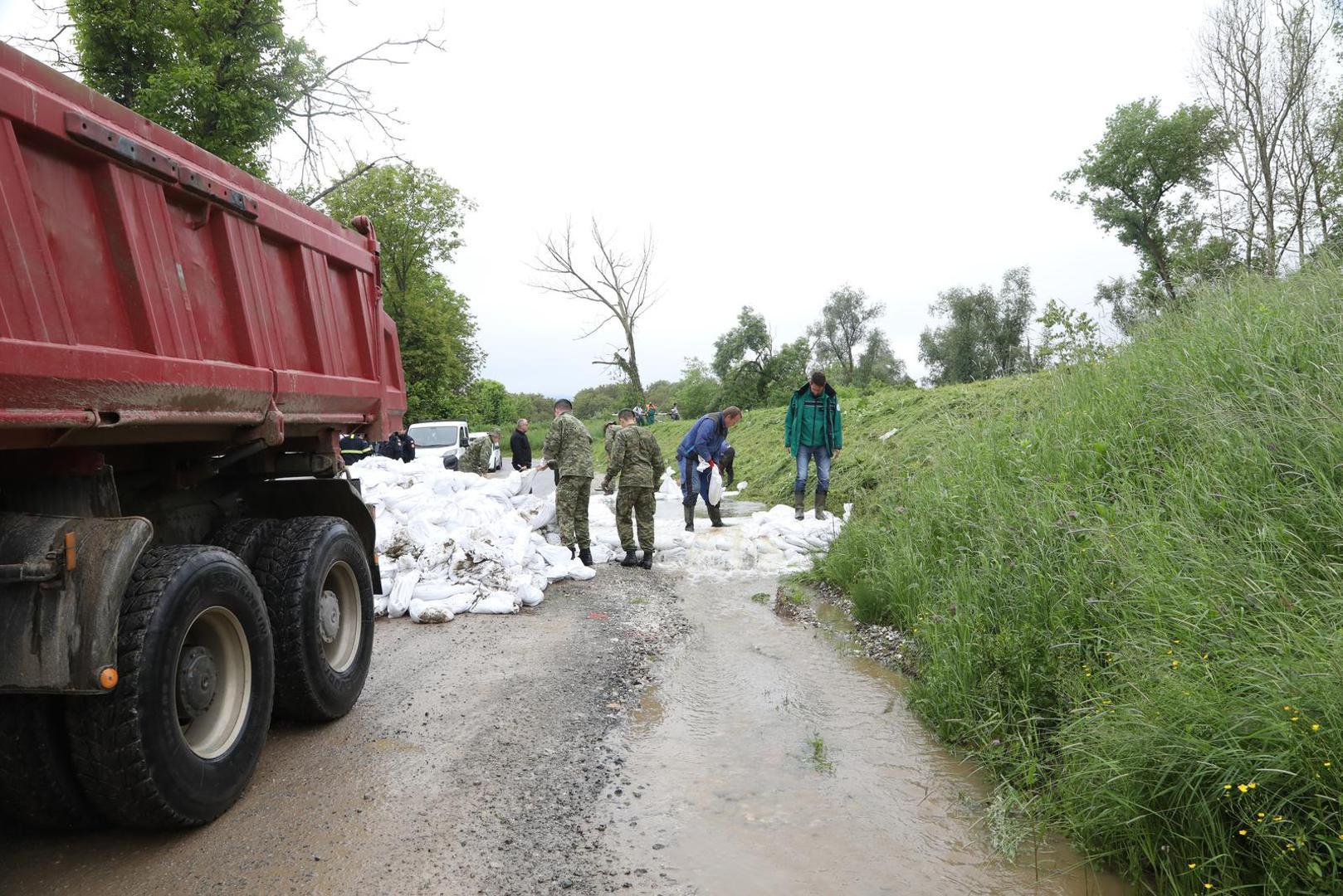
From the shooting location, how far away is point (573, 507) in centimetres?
811

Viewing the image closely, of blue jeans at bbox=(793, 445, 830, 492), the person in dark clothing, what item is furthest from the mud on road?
blue jeans at bbox=(793, 445, 830, 492)

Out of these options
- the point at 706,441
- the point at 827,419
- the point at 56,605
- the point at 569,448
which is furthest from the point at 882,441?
Answer: the point at 56,605

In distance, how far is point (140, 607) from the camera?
2615mm

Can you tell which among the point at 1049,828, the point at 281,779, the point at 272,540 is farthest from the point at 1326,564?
the point at 272,540

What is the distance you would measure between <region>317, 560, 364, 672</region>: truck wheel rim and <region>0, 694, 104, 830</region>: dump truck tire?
1334 mm

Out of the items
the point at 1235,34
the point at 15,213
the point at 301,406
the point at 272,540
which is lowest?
the point at 272,540

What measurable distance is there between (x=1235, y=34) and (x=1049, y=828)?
24.6 meters

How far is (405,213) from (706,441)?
86.2 ft

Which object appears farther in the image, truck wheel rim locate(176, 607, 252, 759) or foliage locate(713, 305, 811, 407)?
foliage locate(713, 305, 811, 407)

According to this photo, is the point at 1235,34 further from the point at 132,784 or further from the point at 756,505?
the point at 132,784

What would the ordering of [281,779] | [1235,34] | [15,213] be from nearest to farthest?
[15,213]
[281,779]
[1235,34]

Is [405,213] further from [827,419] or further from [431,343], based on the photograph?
[827,419]

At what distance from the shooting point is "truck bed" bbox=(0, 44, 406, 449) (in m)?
2.24

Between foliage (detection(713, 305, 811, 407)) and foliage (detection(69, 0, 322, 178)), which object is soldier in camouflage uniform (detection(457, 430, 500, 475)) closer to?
foliage (detection(69, 0, 322, 178))
